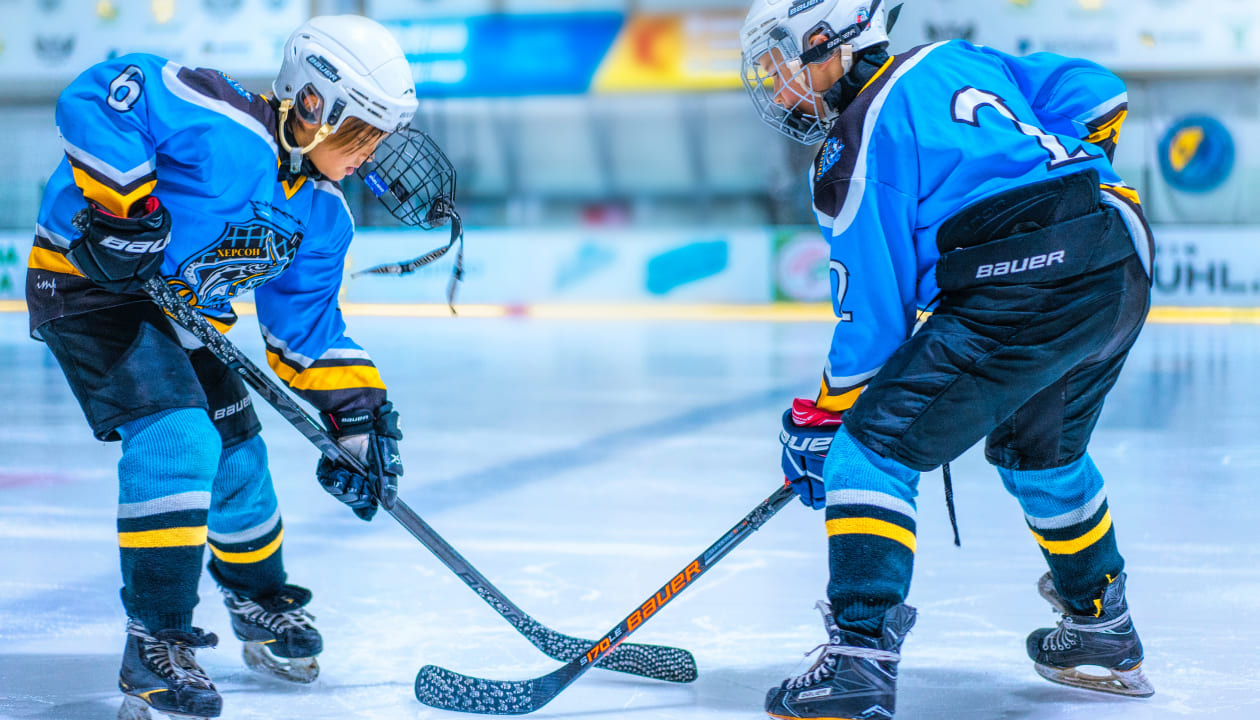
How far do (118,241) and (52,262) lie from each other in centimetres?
23

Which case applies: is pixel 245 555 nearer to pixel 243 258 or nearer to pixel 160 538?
pixel 160 538

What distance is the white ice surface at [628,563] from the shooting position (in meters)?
1.85

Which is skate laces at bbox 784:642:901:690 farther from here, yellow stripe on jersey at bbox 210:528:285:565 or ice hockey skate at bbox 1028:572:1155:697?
yellow stripe on jersey at bbox 210:528:285:565

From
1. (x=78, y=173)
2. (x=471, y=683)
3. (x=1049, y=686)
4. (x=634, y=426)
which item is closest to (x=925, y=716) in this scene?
(x=1049, y=686)

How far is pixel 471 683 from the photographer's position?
1.80m

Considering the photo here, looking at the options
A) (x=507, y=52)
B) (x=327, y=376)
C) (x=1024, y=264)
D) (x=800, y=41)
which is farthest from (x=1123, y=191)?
(x=507, y=52)

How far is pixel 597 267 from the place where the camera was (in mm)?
10492

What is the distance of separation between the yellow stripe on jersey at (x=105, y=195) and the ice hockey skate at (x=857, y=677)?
3.47ft

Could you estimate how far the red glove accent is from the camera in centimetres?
163

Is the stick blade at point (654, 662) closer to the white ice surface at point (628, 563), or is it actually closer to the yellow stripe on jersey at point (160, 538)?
the white ice surface at point (628, 563)

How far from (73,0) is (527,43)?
4463 mm

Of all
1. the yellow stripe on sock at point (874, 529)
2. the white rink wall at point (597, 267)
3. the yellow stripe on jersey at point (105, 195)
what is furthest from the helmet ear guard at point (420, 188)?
the white rink wall at point (597, 267)

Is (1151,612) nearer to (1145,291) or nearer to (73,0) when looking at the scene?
(1145,291)

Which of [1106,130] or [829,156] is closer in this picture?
[829,156]
